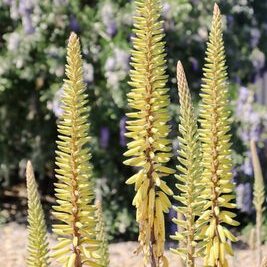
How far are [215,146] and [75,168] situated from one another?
12.8 inches

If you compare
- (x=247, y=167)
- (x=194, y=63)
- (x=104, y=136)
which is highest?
(x=194, y=63)

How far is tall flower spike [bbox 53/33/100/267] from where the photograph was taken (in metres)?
1.72

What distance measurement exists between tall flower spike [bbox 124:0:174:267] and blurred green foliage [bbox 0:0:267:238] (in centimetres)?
599

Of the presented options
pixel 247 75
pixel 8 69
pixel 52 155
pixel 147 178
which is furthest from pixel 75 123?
pixel 247 75

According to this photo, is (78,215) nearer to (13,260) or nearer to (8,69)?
(13,260)

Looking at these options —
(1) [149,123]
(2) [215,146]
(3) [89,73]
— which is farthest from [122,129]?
(2) [215,146]

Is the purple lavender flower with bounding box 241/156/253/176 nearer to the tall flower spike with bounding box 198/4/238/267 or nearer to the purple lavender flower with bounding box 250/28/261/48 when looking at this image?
the purple lavender flower with bounding box 250/28/261/48

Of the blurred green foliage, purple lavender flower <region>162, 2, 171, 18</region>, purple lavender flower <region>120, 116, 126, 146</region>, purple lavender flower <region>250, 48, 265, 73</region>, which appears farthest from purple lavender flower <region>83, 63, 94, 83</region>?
purple lavender flower <region>250, 48, 265, 73</region>

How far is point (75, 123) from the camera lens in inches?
69.2

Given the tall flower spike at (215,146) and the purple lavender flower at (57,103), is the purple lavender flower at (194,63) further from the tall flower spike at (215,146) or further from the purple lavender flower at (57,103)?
the tall flower spike at (215,146)

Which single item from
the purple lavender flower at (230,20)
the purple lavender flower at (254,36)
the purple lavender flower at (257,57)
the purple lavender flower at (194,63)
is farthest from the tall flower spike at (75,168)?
the purple lavender flower at (254,36)

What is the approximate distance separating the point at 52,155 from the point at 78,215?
758 centimetres

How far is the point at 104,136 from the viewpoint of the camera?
344 inches

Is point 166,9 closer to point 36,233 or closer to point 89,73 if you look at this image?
point 89,73
